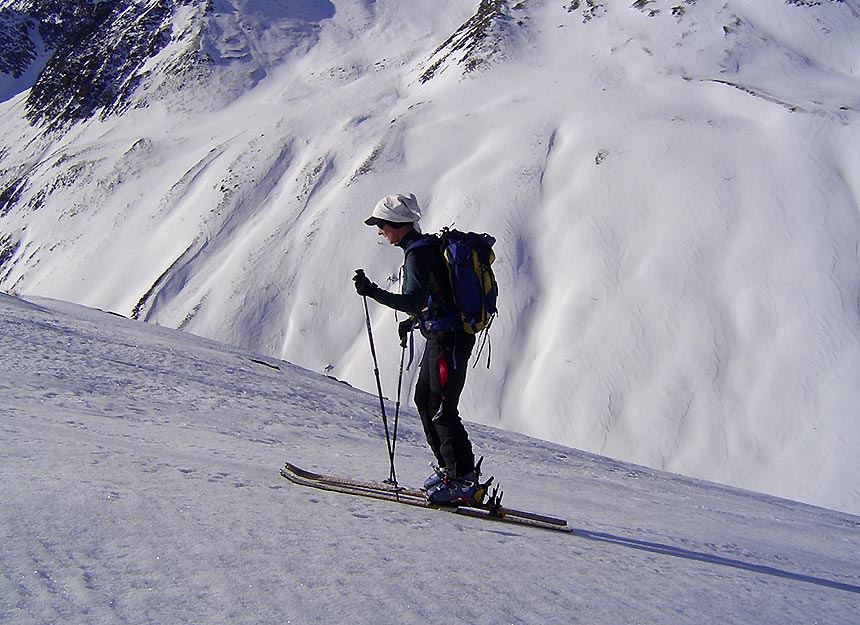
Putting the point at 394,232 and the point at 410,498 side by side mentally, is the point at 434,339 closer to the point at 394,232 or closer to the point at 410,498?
the point at 394,232

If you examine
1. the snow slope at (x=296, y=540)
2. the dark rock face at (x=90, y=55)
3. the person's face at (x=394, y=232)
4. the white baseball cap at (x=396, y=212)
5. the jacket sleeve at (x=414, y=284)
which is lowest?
the snow slope at (x=296, y=540)

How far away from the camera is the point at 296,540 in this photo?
3322 mm

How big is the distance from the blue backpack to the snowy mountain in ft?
71.4

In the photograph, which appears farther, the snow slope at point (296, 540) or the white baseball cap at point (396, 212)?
the white baseball cap at point (396, 212)

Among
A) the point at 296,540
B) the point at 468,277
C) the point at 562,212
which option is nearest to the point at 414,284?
the point at 468,277

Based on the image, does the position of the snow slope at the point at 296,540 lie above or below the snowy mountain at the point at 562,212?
below

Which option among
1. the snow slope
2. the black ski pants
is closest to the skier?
the black ski pants

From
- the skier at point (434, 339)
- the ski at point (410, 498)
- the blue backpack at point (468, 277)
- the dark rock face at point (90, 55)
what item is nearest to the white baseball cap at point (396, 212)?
the skier at point (434, 339)

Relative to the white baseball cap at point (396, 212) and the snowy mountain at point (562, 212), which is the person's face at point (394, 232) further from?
the snowy mountain at point (562, 212)

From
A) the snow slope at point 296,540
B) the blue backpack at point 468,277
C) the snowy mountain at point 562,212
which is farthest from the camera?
the snowy mountain at point 562,212

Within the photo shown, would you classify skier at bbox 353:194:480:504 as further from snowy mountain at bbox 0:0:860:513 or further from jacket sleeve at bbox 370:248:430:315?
snowy mountain at bbox 0:0:860:513

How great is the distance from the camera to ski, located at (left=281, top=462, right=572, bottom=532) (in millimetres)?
4676

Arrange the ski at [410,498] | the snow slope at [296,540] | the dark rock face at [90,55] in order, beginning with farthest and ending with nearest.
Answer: the dark rock face at [90,55] → the ski at [410,498] → the snow slope at [296,540]

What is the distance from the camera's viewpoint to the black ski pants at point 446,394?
4754 mm
